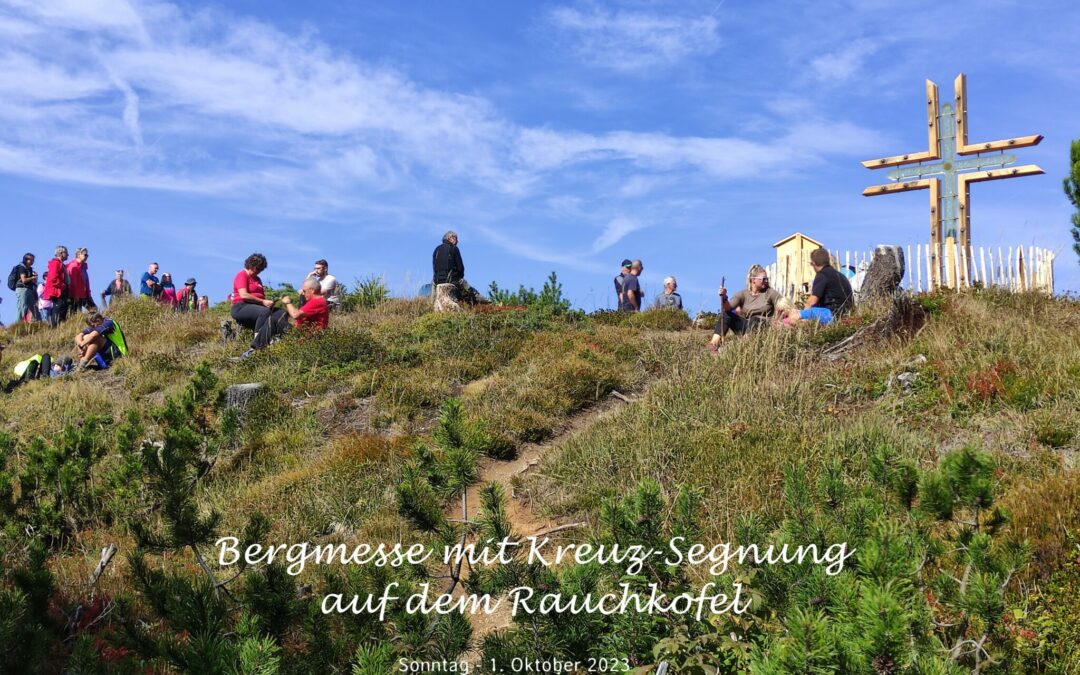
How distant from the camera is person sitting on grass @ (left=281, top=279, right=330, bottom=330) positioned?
→ 14367 millimetres

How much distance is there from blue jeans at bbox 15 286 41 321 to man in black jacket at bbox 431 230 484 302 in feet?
32.0

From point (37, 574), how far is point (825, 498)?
3.57 metres

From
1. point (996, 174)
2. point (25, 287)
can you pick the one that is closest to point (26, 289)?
point (25, 287)

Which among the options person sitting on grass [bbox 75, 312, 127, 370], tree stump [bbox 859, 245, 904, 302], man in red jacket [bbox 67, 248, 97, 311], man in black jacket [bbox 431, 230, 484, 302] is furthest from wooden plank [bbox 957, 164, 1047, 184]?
man in red jacket [bbox 67, 248, 97, 311]

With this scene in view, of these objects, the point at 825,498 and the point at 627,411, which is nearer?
the point at 825,498

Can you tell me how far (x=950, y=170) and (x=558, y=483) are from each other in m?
13.1

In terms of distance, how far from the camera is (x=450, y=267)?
17.3 m

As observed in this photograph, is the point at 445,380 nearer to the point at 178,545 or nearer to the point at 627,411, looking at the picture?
the point at 627,411

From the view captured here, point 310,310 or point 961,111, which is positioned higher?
point 961,111

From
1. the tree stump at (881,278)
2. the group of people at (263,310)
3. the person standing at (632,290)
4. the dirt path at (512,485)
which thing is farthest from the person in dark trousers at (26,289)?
the tree stump at (881,278)

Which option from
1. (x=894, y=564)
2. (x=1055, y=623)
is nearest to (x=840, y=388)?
(x=1055, y=623)

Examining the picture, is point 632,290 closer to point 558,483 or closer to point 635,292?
point 635,292

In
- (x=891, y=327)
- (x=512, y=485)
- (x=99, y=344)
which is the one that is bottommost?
(x=512, y=485)

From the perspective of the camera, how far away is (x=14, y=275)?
20.0 m
